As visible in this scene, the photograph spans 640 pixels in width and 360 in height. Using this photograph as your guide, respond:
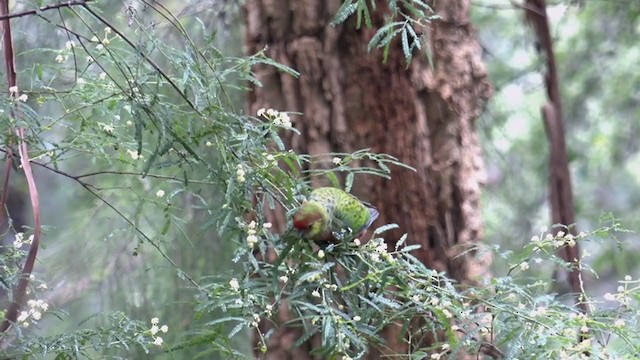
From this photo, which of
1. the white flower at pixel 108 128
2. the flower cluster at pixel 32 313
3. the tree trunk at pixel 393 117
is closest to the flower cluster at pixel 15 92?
the white flower at pixel 108 128

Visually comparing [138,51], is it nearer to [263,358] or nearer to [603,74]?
[263,358]

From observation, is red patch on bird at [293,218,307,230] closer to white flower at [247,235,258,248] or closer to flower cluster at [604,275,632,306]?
white flower at [247,235,258,248]

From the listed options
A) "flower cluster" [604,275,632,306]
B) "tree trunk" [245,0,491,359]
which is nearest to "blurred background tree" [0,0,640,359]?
"tree trunk" [245,0,491,359]

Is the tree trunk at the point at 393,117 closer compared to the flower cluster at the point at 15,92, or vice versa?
the flower cluster at the point at 15,92

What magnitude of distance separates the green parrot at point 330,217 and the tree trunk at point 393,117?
78cm

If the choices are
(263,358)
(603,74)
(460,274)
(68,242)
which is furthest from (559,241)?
(603,74)

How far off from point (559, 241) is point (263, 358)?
39.3 inches

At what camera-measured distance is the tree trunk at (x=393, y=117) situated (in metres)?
1.78

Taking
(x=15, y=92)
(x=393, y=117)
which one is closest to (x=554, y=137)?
(x=393, y=117)

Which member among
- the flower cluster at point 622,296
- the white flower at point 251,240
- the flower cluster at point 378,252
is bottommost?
the flower cluster at point 622,296

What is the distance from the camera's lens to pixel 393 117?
180cm

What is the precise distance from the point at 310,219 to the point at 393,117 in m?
0.93

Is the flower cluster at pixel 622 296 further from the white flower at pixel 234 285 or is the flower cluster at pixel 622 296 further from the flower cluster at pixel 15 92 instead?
the flower cluster at pixel 15 92

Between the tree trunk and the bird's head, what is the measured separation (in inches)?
34.7
